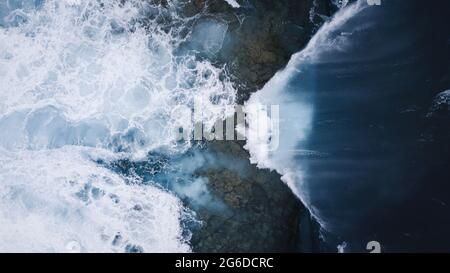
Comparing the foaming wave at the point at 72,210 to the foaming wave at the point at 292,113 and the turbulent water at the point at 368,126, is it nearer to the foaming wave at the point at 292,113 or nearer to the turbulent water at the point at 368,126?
the foaming wave at the point at 292,113

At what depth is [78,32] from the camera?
21.1ft

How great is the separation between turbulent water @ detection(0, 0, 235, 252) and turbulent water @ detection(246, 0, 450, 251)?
1214 mm

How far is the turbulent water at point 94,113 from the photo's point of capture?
20.9 feet

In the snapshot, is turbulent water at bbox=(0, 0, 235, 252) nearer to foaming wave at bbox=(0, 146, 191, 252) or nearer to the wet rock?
foaming wave at bbox=(0, 146, 191, 252)

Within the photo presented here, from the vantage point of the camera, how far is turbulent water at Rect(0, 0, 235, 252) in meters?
6.38

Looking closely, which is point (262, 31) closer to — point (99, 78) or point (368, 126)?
point (368, 126)

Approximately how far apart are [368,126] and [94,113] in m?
4.46

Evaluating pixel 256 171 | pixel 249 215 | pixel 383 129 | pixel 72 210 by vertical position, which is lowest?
pixel 249 215

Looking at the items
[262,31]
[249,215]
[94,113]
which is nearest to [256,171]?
[249,215]

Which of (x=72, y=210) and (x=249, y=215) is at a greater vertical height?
(x=72, y=210)

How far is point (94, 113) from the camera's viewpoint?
253 inches

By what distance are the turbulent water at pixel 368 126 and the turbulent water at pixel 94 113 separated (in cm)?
121

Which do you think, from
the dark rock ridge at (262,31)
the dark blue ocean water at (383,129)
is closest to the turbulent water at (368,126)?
the dark blue ocean water at (383,129)
